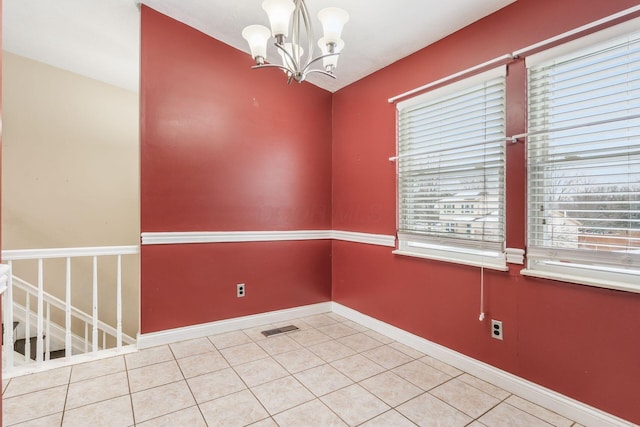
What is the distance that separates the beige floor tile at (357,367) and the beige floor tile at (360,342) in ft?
0.56

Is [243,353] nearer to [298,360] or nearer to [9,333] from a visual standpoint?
[298,360]

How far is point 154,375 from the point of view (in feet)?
7.32

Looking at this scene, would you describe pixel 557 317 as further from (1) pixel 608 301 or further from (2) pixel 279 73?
(2) pixel 279 73

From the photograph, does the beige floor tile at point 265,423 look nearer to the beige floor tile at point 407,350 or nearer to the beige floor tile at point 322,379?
the beige floor tile at point 322,379

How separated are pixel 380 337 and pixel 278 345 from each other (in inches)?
36.9

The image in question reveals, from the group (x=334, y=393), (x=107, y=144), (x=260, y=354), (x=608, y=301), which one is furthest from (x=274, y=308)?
(x=107, y=144)

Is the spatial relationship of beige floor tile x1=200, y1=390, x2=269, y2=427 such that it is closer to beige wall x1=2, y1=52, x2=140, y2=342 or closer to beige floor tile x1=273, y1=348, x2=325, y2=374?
beige floor tile x1=273, y1=348, x2=325, y2=374

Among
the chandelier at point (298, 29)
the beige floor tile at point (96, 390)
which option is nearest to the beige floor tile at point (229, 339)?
the beige floor tile at point (96, 390)

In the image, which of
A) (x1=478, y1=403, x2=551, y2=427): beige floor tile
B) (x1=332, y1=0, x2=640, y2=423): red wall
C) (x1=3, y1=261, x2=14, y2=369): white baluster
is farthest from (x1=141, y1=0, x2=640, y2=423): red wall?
(x1=3, y1=261, x2=14, y2=369): white baluster

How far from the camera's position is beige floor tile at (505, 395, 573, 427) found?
5.83 feet

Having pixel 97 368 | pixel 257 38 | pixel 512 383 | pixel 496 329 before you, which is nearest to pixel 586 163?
pixel 496 329

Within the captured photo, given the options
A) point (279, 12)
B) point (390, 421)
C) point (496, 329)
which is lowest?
point (390, 421)

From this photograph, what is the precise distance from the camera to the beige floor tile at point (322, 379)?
82.6 inches

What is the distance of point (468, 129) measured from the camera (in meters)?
2.35
